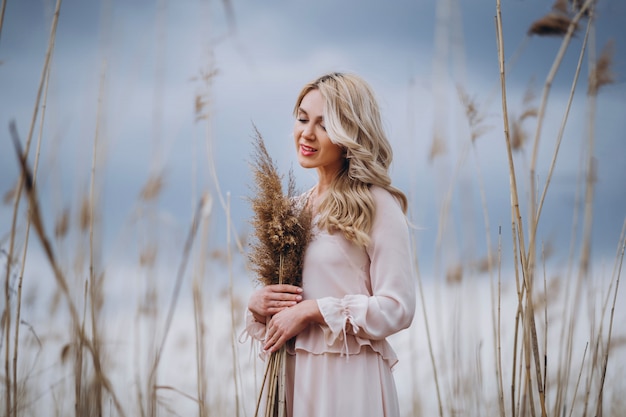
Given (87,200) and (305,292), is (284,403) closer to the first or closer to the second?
(305,292)

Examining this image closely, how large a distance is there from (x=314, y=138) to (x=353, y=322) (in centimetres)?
54

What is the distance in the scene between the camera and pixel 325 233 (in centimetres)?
165

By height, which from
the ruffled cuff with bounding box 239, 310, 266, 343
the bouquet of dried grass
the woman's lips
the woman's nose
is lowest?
the ruffled cuff with bounding box 239, 310, 266, 343

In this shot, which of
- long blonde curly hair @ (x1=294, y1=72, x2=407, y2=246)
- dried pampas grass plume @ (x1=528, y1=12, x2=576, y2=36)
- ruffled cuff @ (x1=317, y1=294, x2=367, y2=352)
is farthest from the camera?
long blonde curly hair @ (x1=294, y1=72, x2=407, y2=246)

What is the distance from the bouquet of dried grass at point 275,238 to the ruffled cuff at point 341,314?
0.43 ft

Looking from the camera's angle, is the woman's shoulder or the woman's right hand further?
the woman's shoulder

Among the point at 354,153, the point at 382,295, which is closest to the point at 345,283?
the point at 382,295

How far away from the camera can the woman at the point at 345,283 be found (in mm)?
1537

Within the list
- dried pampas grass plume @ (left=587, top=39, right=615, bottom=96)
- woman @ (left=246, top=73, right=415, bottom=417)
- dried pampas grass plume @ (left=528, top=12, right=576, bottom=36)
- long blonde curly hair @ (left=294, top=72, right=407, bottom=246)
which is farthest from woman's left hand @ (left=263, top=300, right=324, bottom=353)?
dried pampas grass plume @ (left=587, top=39, right=615, bottom=96)

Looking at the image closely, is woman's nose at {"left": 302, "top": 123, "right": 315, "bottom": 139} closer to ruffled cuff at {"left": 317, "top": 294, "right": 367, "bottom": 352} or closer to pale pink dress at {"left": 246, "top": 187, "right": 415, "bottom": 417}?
pale pink dress at {"left": 246, "top": 187, "right": 415, "bottom": 417}

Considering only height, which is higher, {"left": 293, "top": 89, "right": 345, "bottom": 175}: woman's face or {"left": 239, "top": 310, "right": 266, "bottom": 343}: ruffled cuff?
{"left": 293, "top": 89, "right": 345, "bottom": 175}: woman's face

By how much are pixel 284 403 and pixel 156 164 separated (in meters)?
0.86

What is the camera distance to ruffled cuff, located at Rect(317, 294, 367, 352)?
59.2 inches

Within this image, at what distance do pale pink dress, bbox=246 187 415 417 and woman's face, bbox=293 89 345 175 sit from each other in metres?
0.19
